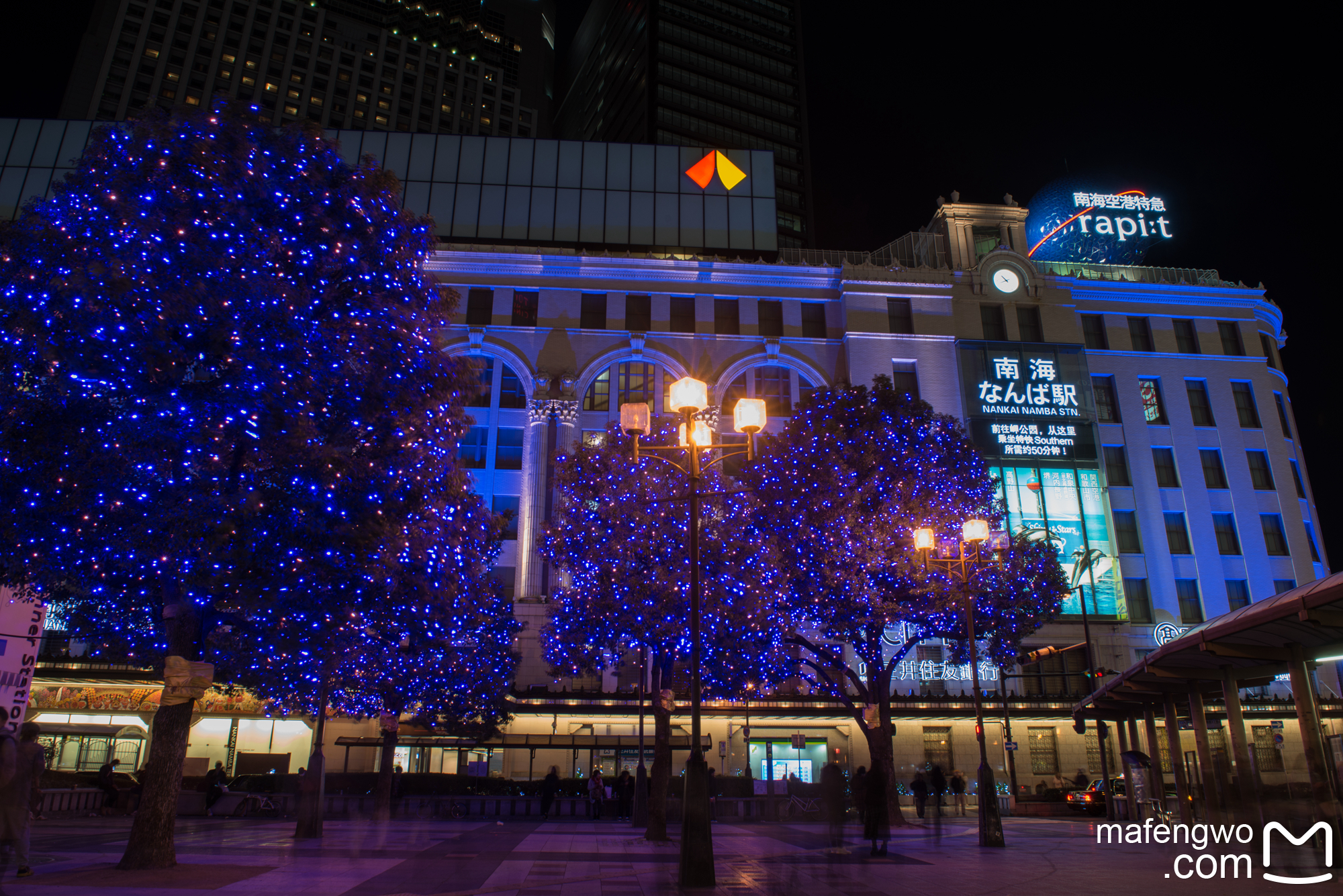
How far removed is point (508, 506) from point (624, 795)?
19338 mm

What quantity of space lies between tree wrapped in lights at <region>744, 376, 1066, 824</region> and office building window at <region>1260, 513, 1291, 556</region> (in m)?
27.7

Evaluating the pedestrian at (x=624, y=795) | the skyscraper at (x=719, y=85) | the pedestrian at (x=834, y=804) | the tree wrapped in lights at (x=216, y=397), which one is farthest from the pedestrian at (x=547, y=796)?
the skyscraper at (x=719, y=85)

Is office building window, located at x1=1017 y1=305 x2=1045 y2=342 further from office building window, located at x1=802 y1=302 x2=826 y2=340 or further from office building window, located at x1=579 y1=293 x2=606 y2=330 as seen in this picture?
office building window, located at x1=579 y1=293 x2=606 y2=330

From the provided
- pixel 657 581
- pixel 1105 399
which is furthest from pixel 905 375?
pixel 657 581

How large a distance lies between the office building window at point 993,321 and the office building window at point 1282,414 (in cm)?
1817

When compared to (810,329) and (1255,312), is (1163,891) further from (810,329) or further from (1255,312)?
(1255,312)

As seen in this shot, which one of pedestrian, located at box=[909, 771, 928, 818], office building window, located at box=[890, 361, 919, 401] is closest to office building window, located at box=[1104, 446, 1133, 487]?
office building window, located at box=[890, 361, 919, 401]

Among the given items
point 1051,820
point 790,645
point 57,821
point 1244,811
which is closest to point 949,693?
point 1051,820

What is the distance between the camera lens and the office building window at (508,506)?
4444 centimetres

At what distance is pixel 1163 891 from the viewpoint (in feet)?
35.6

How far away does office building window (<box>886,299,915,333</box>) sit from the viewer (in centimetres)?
4997

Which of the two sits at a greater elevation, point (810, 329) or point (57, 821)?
point (810, 329)

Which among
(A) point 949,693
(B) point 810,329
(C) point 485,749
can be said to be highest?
(B) point 810,329

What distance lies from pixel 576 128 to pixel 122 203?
4713 inches
